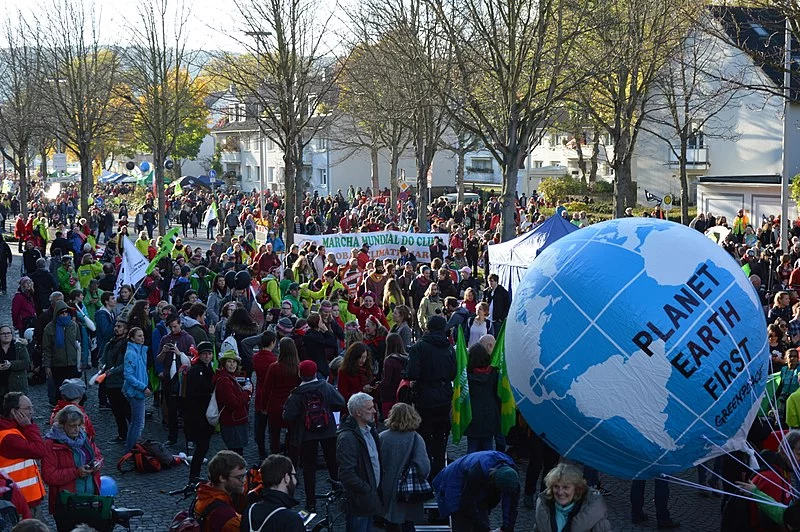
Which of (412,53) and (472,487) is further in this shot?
(412,53)

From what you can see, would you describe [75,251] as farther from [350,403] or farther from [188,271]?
[350,403]

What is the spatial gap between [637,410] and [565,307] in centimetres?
94

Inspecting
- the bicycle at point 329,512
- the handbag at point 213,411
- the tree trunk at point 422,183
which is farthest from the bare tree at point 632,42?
the bicycle at point 329,512

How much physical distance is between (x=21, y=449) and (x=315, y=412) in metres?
2.79

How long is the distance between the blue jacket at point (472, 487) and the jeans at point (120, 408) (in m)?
5.64

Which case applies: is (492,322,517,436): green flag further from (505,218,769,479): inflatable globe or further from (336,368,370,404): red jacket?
(505,218,769,479): inflatable globe

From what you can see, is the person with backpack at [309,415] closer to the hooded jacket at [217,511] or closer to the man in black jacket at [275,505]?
the hooded jacket at [217,511]

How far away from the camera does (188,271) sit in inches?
736

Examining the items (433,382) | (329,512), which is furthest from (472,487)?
(433,382)

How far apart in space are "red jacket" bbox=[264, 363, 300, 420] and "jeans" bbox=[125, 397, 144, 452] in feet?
5.54

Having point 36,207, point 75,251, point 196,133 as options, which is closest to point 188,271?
point 75,251

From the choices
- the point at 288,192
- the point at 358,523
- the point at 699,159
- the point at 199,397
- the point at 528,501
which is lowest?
the point at 528,501

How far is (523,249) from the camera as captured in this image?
18.9 meters

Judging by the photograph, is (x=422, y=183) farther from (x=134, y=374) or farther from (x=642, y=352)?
(x=642, y=352)
